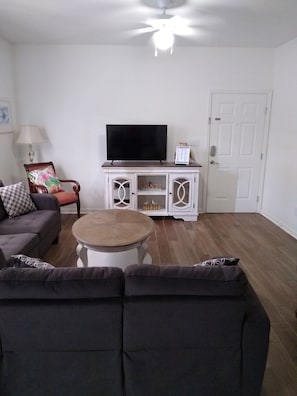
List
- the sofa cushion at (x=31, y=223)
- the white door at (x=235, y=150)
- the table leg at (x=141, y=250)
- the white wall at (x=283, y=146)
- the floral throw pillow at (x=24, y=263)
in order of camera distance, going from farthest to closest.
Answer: the white door at (x=235, y=150) < the white wall at (x=283, y=146) < the sofa cushion at (x=31, y=223) < the table leg at (x=141, y=250) < the floral throw pillow at (x=24, y=263)

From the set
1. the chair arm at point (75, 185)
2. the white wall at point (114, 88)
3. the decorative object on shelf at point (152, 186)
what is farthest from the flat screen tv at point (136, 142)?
the chair arm at point (75, 185)

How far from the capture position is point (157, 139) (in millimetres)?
4637

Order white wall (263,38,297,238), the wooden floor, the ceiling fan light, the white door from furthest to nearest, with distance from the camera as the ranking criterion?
the white door → white wall (263,38,297,238) → the ceiling fan light → the wooden floor

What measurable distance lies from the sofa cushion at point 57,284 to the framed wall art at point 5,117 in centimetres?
342

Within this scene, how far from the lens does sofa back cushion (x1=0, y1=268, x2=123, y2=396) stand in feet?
4.50

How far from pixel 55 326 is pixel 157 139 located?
365 cm

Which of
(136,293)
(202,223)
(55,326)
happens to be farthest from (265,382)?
(202,223)

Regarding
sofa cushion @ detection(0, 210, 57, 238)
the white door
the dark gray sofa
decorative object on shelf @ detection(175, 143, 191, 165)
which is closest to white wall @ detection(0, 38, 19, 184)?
the dark gray sofa

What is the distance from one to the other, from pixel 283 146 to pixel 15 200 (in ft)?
12.5

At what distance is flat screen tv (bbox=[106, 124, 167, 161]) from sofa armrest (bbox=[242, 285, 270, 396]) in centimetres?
348

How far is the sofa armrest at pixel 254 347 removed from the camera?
4.58 feet

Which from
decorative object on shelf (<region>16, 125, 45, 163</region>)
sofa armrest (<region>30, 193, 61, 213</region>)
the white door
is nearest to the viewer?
sofa armrest (<region>30, 193, 61, 213</region>)

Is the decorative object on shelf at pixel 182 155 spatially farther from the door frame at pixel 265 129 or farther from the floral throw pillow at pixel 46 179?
the floral throw pillow at pixel 46 179

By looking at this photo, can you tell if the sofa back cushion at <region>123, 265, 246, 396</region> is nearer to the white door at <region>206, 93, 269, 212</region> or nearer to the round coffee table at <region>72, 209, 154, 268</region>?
the round coffee table at <region>72, 209, 154, 268</region>
